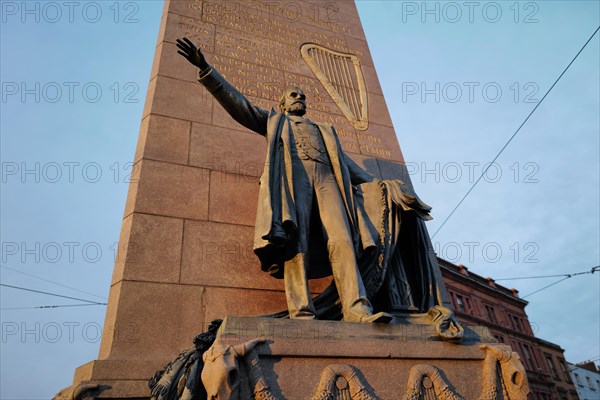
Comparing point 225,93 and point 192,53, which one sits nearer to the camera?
point 192,53

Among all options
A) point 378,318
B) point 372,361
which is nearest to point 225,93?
point 378,318

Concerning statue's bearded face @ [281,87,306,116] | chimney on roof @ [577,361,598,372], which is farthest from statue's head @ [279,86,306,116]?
chimney on roof @ [577,361,598,372]

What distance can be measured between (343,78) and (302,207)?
4.47 metres

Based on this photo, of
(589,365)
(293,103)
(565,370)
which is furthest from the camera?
(589,365)

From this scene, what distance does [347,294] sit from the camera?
4.45 metres

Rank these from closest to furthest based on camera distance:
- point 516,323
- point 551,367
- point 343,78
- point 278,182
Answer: point 278,182 < point 343,78 < point 516,323 < point 551,367

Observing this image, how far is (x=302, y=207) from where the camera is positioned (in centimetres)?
488

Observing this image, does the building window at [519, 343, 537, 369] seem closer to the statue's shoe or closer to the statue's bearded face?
the statue's bearded face

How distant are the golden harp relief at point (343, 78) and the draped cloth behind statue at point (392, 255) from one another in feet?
9.56

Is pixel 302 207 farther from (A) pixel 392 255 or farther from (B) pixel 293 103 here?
(B) pixel 293 103

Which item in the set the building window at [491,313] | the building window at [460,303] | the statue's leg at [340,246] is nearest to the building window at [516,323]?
the building window at [491,313]

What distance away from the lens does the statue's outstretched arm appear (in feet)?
15.5

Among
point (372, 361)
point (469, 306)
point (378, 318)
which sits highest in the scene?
point (469, 306)

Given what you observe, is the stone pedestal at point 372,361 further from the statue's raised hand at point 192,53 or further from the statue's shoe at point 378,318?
the statue's raised hand at point 192,53
